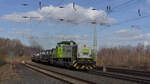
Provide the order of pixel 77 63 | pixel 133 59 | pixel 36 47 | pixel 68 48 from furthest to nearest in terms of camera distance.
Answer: pixel 36 47, pixel 133 59, pixel 68 48, pixel 77 63

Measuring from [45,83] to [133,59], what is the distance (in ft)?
116

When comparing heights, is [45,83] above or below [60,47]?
below

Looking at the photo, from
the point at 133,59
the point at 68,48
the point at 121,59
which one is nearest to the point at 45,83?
the point at 68,48

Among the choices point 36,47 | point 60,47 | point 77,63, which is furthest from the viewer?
point 36,47

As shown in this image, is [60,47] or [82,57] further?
[60,47]

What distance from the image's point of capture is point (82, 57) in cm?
2733

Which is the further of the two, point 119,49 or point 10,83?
point 119,49

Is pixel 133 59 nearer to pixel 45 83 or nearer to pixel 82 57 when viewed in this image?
pixel 82 57

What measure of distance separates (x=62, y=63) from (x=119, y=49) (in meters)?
54.6

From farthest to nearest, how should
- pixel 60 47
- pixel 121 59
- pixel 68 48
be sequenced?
pixel 121 59
pixel 60 47
pixel 68 48

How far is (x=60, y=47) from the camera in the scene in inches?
1352

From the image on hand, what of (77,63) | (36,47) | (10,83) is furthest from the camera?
(36,47)

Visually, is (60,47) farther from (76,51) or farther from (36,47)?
(36,47)

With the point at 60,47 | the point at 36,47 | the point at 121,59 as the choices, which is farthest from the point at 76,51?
the point at 36,47
